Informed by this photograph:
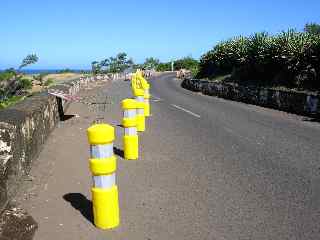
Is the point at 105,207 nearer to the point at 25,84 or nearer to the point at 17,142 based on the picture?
the point at 17,142

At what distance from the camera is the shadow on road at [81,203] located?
5.07 m

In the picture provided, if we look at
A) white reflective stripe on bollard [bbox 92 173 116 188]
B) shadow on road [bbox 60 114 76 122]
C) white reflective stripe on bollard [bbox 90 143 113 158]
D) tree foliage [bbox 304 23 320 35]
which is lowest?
shadow on road [bbox 60 114 76 122]

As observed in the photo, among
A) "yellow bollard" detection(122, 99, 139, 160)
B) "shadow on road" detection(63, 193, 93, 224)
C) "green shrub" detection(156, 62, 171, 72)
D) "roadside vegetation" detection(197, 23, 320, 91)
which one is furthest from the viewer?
"green shrub" detection(156, 62, 171, 72)

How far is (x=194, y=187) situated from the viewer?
20.1 feet

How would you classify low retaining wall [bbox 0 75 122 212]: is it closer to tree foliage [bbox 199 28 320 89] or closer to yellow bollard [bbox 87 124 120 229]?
yellow bollard [bbox 87 124 120 229]

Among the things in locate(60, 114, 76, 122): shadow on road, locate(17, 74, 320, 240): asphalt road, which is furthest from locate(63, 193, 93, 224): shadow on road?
locate(60, 114, 76, 122): shadow on road

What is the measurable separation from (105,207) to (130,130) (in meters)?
3.23

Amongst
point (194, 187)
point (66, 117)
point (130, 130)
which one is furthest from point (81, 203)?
point (66, 117)

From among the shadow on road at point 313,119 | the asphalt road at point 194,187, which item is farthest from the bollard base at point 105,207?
the shadow on road at point 313,119

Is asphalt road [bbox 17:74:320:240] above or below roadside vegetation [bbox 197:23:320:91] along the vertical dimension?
below

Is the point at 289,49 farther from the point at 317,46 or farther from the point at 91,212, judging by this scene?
the point at 91,212

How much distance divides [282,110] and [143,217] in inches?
528

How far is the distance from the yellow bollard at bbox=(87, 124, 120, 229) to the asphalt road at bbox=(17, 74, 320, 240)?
0.18 meters

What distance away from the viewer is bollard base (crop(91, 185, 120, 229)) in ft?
15.0
